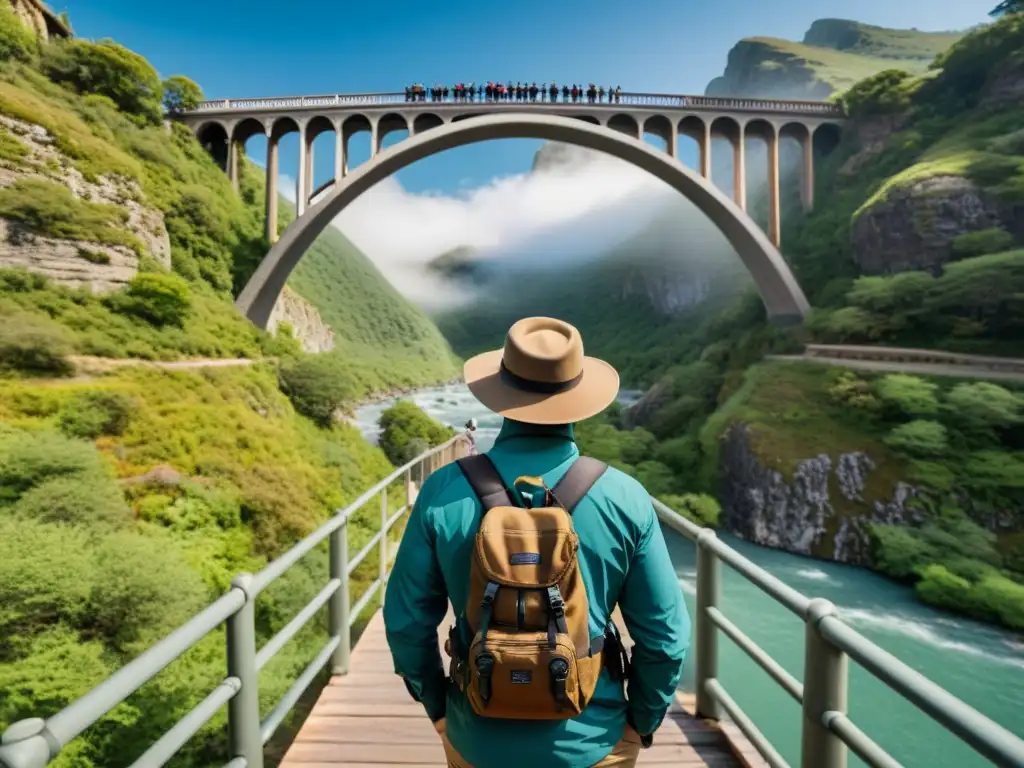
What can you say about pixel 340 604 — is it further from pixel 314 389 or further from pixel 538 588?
pixel 314 389

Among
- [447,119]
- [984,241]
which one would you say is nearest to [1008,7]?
[984,241]

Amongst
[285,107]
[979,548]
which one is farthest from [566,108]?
[979,548]

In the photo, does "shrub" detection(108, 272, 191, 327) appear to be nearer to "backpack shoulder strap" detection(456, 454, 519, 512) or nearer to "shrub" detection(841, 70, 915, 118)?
"backpack shoulder strap" detection(456, 454, 519, 512)

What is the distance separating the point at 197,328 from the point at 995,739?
838 inches

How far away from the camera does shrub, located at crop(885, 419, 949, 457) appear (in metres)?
13.6

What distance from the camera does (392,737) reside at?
7.72ft

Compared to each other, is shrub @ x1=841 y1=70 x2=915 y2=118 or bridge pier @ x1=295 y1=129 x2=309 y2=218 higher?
shrub @ x1=841 y1=70 x2=915 y2=118

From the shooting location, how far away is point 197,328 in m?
18.8

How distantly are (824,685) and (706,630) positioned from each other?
0.94 m

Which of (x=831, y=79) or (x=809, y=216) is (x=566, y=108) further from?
(x=831, y=79)

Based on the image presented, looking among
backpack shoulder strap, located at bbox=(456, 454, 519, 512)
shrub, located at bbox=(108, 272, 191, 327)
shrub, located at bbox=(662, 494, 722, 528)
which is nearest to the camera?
backpack shoulder strap, located at bbox=(456, 454, 519, 512)

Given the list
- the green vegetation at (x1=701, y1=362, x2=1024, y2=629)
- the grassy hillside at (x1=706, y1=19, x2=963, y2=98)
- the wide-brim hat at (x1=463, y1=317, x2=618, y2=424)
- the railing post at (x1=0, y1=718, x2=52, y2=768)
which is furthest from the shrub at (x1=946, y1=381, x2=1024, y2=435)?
the grassy hillside at (x1=706, y1=19, x2=963, y2=98)

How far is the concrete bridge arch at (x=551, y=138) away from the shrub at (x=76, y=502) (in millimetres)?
14046

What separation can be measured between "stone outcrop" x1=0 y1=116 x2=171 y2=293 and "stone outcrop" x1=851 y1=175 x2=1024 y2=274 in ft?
87.7
